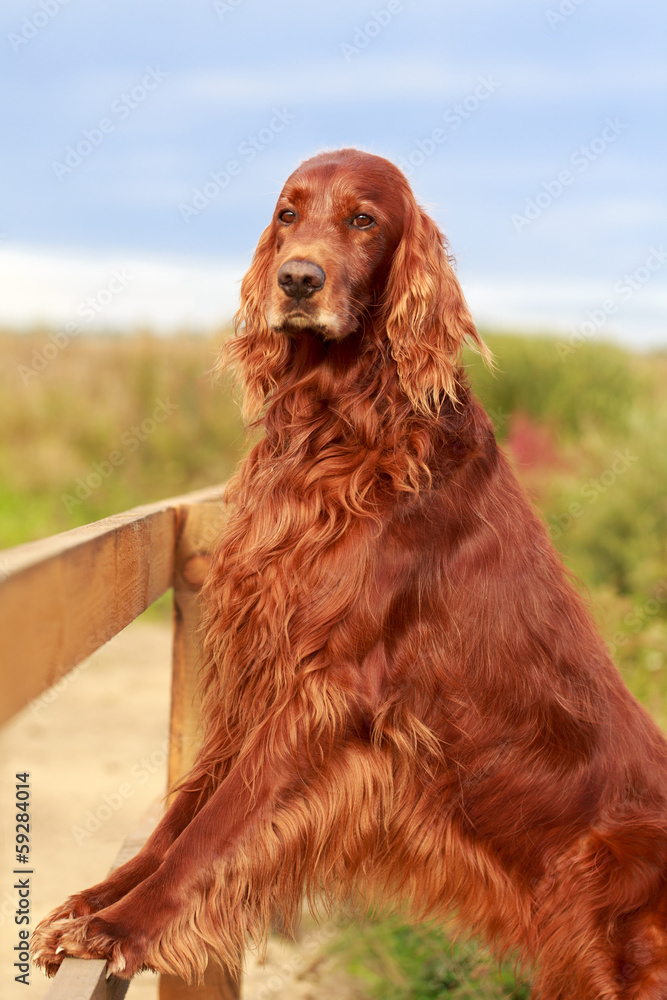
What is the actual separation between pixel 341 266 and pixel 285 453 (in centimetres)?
42

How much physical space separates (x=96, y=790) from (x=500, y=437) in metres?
4.04

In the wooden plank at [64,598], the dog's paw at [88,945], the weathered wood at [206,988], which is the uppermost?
the wooden plank at [64,598]

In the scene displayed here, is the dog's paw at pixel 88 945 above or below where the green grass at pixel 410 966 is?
above

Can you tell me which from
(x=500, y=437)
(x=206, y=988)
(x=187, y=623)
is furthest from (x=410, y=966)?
(x=500, y=437)

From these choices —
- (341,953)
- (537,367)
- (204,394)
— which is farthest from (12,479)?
(341,953)

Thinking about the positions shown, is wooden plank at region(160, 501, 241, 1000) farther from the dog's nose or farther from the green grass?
the green grass

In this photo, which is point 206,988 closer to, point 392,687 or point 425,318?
point 392,687

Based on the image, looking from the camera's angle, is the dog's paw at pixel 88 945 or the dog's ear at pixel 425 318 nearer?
the dog's paw at pixel 88 945

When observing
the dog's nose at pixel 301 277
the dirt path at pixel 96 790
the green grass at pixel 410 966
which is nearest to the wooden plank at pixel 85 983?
the dirt path at pixel 96 790

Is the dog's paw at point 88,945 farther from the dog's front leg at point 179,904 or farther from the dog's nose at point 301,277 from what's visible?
the dog's nose at point 301,277

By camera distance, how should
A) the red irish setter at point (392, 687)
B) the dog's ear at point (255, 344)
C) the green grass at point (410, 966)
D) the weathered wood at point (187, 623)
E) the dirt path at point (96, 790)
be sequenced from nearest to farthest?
the red irish setter at point (392, 687) < the dog's ear at point (255, 344) < the weathered wood at point (187, 623) < the green grass at point (410, 966) < the dirt path at point (96, 790)

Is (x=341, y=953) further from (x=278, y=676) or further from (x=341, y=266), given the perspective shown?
(x=341, y=266)

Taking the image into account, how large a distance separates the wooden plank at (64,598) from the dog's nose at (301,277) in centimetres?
57

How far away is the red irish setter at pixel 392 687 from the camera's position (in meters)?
1.82
